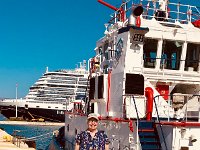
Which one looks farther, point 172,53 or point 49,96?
point 49,96

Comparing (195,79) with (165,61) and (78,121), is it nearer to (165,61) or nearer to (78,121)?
(165,61)

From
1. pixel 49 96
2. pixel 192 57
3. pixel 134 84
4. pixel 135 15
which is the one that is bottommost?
pixel 49 96

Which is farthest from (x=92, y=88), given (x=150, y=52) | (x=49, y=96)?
(x=49, y=96)

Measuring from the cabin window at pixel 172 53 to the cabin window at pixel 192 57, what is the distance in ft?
1.51

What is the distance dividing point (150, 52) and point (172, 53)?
995 mm

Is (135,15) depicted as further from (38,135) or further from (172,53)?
(38,135)

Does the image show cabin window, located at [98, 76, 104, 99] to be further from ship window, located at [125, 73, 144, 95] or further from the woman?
the woman

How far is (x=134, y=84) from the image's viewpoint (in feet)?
44.3

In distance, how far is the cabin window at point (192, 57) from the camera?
51.0ft

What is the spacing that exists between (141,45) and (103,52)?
14.1 feet

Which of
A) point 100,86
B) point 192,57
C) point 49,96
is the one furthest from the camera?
point 49,96

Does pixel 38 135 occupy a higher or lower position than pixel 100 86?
lower

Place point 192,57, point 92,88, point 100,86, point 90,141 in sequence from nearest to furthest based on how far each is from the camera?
point 90,141, point 100,86, point 192,57, point 92,88

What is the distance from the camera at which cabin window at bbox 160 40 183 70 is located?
599 inches
